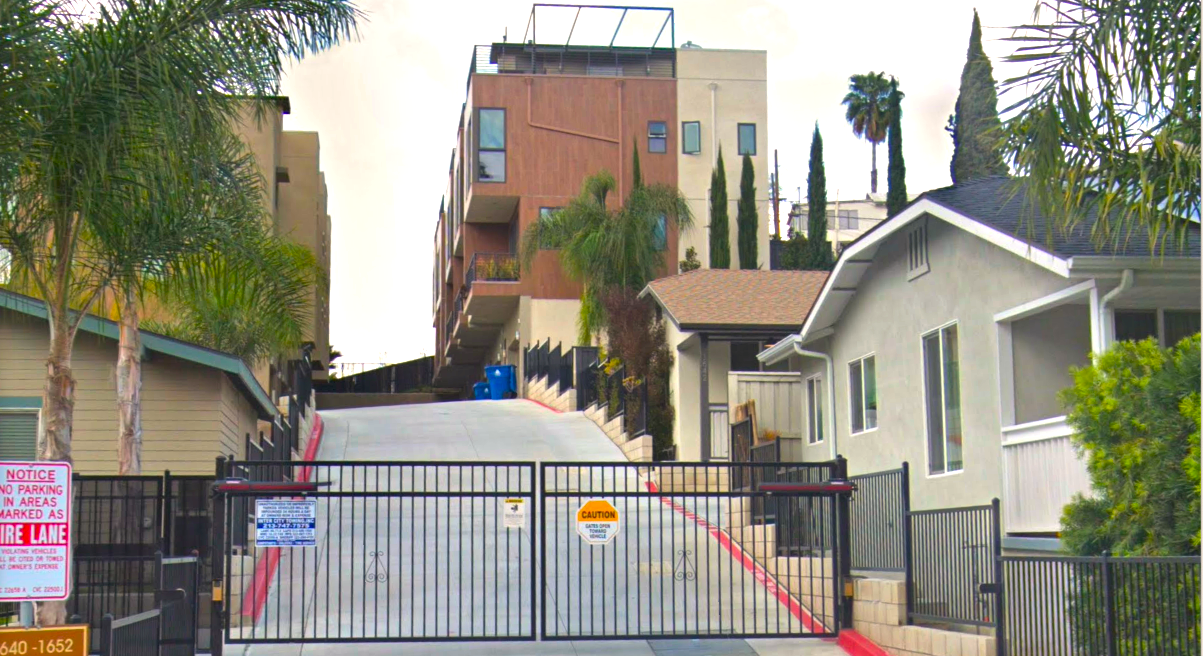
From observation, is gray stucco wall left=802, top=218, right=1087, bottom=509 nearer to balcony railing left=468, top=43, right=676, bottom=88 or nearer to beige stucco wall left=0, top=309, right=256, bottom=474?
beige stucco wall left=0, top=309, right=256, bottom=474

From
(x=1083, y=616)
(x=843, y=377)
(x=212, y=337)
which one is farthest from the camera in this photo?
(x=212, y=337)

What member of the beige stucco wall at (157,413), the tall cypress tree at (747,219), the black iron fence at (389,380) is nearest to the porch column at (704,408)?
the beige stucco wall at (157,413)

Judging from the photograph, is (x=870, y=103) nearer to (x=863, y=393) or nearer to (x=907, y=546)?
(x=863, y=393)

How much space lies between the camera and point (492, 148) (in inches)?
1906

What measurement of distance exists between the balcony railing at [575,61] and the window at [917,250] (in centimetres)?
3282

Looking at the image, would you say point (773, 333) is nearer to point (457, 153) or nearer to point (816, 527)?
point (816, 527)

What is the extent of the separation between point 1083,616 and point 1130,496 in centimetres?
107

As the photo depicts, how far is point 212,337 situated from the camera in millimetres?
26344

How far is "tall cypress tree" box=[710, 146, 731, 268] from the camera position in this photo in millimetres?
48438

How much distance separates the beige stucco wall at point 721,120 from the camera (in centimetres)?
4988

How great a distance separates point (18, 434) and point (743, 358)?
49.5ft

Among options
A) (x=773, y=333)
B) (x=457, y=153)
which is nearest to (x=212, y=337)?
(x=773, y=333)

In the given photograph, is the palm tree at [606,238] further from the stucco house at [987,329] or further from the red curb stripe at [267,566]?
the stucco house at [987,329]

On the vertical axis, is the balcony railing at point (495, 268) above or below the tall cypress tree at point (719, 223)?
below
